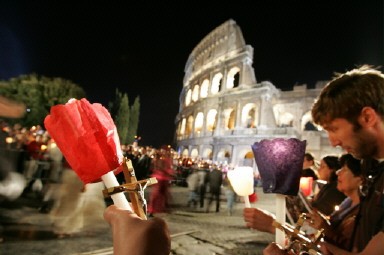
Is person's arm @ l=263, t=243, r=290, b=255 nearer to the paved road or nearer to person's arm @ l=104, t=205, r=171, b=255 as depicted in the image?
person's arm @ l=104, t=205, r=171, b=255

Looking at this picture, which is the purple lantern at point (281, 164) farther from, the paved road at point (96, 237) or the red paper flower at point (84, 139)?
the paved road at point (96, 237)

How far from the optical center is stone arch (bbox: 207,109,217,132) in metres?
38.2

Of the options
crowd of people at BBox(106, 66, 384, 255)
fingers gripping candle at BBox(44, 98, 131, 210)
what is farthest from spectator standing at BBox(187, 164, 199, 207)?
fingers gripping candle at BBox(44, 98, 131, 210)

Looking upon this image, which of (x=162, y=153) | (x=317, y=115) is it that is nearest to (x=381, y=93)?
(x=317, y=115)

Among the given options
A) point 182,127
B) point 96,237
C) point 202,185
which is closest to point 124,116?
point 182,127

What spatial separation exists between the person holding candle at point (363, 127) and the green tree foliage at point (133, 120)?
→ 43864 millimetres

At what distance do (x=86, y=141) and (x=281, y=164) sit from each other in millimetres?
807

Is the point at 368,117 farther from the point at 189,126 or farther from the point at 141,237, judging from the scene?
the point at 189,126

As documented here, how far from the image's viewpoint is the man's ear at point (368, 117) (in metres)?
1.45

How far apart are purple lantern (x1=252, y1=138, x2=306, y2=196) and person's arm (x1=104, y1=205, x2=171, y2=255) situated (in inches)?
25.4

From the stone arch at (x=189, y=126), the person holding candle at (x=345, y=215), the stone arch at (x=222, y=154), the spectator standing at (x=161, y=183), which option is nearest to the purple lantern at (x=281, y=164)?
the person holding candle at (x=345, y=215)

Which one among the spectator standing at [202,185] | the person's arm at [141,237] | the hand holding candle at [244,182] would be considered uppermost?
the hand holding candle at [244,182]

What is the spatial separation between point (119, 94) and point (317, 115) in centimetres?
4347

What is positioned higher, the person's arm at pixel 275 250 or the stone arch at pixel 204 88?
the stone arch at pixel 204 88
